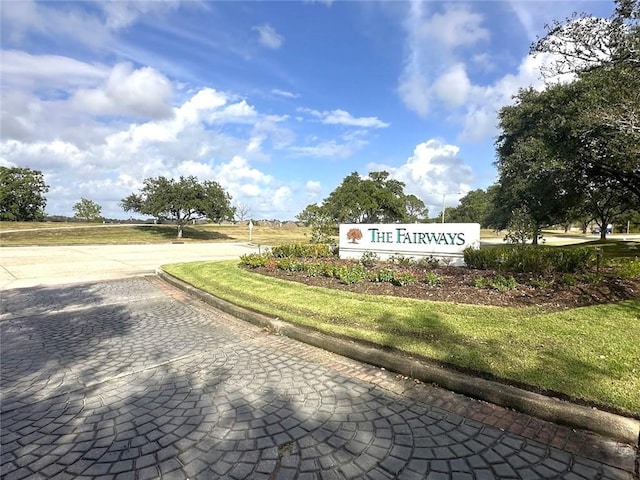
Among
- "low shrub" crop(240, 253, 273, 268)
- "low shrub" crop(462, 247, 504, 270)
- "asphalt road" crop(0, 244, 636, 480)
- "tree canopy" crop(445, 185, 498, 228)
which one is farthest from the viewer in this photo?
"tree canopy" crop(445, 185, 498, 228)

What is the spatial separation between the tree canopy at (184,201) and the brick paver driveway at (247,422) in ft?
110

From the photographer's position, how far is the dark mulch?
5898mm

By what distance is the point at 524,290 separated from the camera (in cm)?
661

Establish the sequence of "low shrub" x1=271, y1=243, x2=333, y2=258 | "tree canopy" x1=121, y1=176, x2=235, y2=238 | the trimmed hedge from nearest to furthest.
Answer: the trimmed hedge, "low shrub" x1=271, y1=243, x2=333, y2=258, "tree canopy" x1=121, y1=176, x2=235, y2=238

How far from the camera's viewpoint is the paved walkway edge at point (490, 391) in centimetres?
266

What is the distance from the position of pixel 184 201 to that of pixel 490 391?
37154 mm

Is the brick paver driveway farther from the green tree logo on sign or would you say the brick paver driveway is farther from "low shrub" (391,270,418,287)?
the green tree logo on sign

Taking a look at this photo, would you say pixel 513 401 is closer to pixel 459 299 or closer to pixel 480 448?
pixel 480 448

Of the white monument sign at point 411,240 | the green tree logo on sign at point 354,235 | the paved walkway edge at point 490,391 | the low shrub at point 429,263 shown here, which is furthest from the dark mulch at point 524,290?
the green tree logo on sign at point 354,235

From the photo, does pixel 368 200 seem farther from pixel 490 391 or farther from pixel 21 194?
pixel 21 194

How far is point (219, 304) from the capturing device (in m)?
7.13

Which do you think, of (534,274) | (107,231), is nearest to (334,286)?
(534,274)

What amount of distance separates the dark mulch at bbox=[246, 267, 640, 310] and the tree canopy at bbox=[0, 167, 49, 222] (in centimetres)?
5668

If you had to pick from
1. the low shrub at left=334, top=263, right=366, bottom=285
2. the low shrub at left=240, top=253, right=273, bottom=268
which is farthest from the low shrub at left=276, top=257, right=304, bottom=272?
the low shrub at left=334, top=263, right=366, bottom=285
